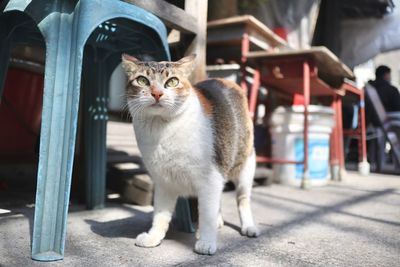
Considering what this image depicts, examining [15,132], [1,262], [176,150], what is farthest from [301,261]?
[15,132]

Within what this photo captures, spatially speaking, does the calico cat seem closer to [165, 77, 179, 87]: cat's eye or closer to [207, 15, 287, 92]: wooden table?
[165, 77, 179, 87]: cat's eye

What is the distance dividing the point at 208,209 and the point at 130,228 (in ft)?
1.65

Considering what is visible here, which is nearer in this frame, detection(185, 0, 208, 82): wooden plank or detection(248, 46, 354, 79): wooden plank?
detection(185, 0, 208, 82): wooden plank

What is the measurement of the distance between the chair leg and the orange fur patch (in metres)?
0.54

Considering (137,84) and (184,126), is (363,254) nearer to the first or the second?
(184,126)

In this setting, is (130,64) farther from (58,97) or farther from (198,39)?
(198,39)

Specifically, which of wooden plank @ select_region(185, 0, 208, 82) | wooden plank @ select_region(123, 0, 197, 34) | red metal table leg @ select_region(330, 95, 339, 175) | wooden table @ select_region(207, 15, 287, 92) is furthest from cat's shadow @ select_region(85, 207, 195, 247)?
red metal table leg @ select_region(330, 95, 339, 175)

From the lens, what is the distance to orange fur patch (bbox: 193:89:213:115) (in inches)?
62.9

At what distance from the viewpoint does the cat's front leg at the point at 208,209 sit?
1446 millimetres

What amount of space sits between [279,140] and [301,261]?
2.23 m

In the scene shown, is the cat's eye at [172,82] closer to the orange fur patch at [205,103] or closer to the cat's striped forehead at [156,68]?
the cat's striped forehead at [156,68]

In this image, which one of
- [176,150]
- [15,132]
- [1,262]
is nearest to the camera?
[1,262]

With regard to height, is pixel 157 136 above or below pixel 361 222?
above

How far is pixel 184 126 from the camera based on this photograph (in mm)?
1460
